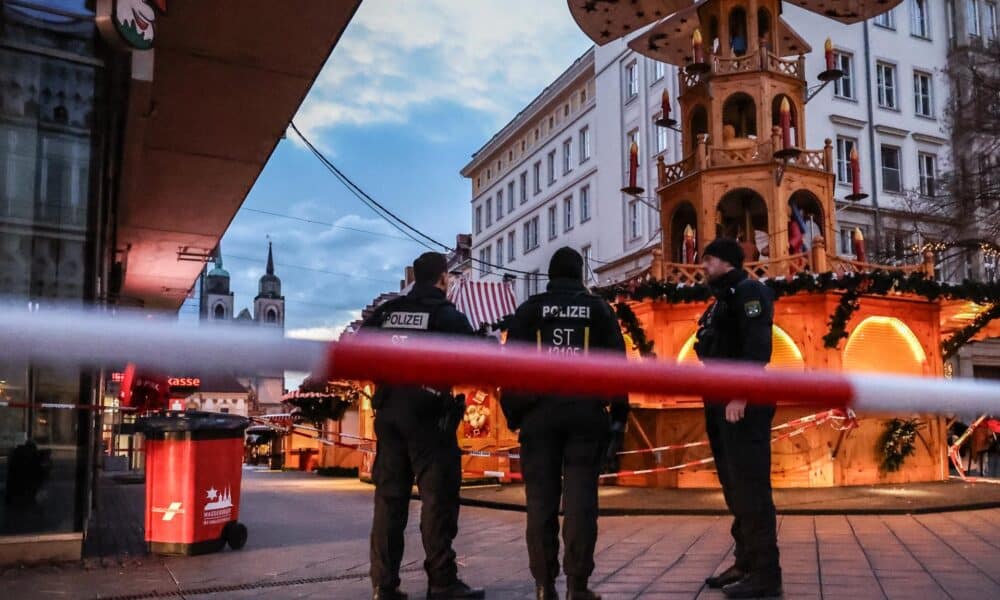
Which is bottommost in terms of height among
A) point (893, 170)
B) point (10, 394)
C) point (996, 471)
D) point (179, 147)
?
point (996, 471)

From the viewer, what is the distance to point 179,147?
11.7 meters

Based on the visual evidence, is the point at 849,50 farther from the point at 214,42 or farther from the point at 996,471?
the point at 214,42

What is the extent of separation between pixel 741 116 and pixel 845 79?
19788 mm

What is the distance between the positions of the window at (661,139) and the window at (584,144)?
7153mm

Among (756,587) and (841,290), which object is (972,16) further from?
(756,587)

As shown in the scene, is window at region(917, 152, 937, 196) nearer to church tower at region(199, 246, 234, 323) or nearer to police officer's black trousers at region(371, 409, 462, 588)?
police officer's black trousers at region(371, 409, 462, 588)

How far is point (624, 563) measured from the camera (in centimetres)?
675

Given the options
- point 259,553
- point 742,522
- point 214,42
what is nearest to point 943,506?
point 742,522

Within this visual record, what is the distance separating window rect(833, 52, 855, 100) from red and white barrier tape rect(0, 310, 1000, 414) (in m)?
34.9

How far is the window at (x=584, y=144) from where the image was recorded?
44.7 metres

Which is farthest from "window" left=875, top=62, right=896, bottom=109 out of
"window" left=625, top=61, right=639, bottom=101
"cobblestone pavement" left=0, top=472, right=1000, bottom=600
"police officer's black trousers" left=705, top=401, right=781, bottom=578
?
"police officer's black trousers" left=705, top=401, right=781, bottom=578

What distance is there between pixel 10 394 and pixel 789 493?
10350 millimetres

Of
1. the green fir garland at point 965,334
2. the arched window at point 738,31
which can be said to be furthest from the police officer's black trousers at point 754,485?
the arched window at point 738,31

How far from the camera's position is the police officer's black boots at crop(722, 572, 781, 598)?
202 inches
